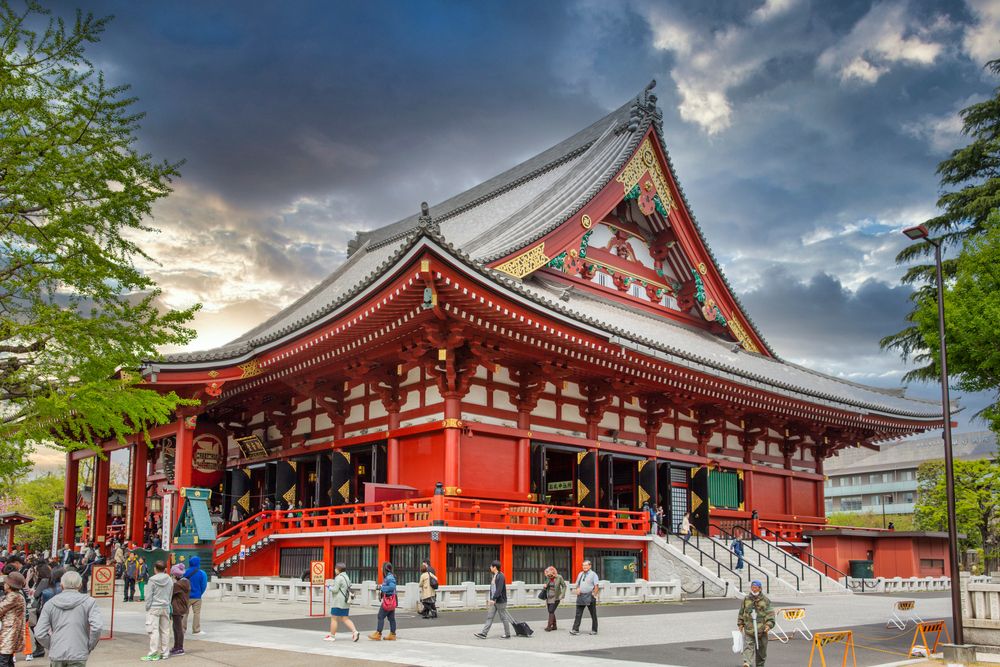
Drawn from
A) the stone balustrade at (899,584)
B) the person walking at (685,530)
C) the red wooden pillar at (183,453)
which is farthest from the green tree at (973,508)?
the red wooden pillar at (183,453)

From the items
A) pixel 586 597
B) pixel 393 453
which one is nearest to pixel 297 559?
pixel 393 453

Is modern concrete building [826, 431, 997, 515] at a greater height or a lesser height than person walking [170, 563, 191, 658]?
greater

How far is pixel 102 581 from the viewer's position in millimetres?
16344

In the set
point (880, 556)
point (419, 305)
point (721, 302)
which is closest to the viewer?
point (419, 305)

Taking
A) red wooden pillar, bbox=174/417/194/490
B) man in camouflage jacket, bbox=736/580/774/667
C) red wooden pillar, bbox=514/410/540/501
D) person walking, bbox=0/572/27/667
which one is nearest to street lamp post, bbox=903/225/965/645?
man in camouflage jacket, bbox=736/580/774/667

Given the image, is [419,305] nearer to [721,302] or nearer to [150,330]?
[150,330]

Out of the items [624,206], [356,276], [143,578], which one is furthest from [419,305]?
[356,276]

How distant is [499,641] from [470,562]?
23.4 ft

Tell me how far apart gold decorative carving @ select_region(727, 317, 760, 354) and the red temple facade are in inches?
5.1

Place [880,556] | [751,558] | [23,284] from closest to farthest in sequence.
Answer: [23,284]
[751,558]
[880,556]

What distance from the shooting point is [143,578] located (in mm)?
25688

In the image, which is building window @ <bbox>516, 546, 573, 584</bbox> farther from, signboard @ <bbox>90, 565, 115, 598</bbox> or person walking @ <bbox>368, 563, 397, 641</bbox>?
signboard @ <bbox>90, 565, 115, 598</bbox>

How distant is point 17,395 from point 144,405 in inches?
83.4

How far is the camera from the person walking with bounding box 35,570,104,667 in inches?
368
